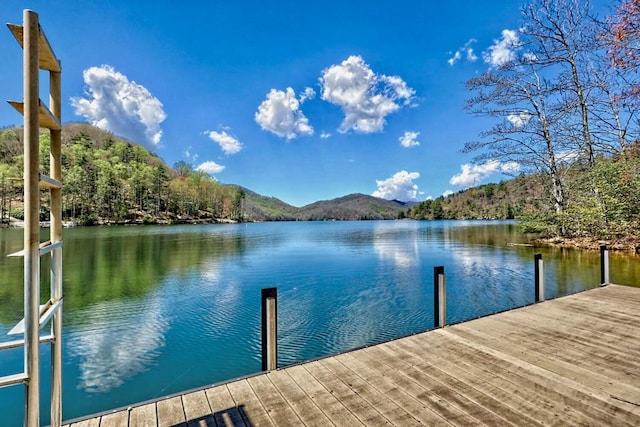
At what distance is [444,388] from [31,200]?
2.92 metres

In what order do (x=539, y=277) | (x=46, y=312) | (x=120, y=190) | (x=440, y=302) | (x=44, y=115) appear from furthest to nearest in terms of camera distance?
(x=120, y=190) → (x=539, y=277) → (x=440, y=302) → (x=46, y=312) → (x=44, y=115)

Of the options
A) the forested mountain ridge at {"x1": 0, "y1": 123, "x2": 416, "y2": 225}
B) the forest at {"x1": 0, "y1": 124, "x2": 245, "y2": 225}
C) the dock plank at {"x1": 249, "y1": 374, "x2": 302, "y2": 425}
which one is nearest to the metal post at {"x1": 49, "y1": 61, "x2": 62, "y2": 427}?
the dock plank at {"x1": 249, "y1": 374, "x2": 302, "y2": 425}

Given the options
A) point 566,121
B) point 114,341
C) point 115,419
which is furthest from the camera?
point 566,121

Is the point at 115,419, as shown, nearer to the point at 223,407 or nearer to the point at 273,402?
the point at 223,407

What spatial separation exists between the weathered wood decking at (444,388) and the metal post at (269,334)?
0.12m

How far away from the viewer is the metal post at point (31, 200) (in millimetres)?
1160

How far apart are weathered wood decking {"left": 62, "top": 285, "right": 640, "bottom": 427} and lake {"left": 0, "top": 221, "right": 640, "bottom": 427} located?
2.23 m

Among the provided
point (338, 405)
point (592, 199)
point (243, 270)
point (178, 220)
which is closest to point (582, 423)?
point (338, 405)

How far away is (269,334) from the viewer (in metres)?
2.91

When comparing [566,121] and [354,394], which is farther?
[566,121]

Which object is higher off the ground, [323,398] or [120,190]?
[120,190]

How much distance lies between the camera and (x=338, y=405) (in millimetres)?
2299

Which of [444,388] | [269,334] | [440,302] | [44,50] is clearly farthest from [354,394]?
[44,50]

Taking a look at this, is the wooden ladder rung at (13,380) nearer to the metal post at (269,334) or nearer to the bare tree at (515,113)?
the metal post at (269,334)
